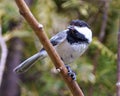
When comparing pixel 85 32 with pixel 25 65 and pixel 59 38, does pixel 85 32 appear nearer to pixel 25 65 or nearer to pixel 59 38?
pixel 59 38

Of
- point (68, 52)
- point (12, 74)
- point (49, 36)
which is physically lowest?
point (12, 74)

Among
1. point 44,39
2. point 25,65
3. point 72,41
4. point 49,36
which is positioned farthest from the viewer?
point 49,36

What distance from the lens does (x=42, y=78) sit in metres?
1.83

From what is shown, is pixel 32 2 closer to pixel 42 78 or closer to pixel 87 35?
pixel 42 78

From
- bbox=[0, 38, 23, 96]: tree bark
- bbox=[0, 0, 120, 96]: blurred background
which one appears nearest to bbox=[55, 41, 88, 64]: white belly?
bbox=[0, 0, 120, 96]: blurred background

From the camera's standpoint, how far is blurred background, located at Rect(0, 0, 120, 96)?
1617 millimetres

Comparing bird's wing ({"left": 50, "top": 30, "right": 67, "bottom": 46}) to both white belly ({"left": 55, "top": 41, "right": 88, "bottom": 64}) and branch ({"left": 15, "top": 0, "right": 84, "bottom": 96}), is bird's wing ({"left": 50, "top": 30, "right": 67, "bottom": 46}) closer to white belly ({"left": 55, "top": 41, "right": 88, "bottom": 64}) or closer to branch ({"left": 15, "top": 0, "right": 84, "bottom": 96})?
white belly ({"left": 55, "top": 41, "right": 88, "bottom": 64})

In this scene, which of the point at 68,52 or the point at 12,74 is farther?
the point at 12,74

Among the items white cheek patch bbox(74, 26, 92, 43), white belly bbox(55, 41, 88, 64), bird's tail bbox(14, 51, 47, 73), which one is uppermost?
bird's tail bbox(14, 51, 47, 73)

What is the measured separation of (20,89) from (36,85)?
0.35 feet

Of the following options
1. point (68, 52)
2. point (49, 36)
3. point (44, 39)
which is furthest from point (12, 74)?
point (44, 39)

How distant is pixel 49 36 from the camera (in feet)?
5.59

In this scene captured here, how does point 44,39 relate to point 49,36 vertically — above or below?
above

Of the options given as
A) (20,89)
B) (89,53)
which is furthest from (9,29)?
(89,53)
